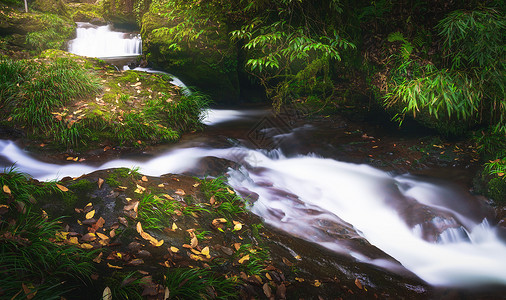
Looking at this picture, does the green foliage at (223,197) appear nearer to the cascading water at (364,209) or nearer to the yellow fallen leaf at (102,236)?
the cascading water at (364,209)

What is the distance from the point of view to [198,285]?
2252mm

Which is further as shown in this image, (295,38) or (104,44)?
(104,44)

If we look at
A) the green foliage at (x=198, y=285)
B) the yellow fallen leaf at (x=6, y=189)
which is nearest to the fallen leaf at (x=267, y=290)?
the green foliage at (x=198, y=285)

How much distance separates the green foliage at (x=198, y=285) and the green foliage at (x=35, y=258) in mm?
628

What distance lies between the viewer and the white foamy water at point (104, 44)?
12430 mm

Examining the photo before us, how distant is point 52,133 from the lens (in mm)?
5410

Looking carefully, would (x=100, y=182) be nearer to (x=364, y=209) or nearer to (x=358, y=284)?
(x=358, y=284)

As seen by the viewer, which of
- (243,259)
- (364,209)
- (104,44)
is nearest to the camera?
(243,259)

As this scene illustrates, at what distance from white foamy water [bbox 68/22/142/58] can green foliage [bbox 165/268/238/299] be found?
12.2 meters

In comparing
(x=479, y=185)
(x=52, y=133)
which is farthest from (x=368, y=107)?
(x=52, y=133)

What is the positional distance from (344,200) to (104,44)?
12.9 meters

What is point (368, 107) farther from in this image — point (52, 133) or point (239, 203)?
point (52, 133)

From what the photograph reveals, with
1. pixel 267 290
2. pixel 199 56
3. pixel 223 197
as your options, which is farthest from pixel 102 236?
pixel 199 56

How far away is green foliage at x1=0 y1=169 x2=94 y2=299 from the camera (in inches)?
73.4
